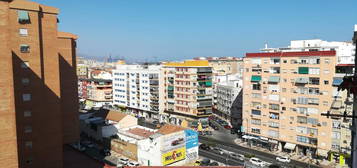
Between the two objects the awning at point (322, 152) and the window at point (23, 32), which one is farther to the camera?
the awning at point (322, 152)

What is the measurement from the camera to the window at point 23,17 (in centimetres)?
3491

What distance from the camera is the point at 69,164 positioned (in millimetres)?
40281

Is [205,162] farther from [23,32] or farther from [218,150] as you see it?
[23,32]

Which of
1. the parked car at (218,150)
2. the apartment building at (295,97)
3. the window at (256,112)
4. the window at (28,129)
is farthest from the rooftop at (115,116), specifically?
the window at (28,129)

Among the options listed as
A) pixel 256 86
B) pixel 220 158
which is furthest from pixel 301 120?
pixel 220 158

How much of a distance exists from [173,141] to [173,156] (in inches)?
106

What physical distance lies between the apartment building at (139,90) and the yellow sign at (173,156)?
40.0 meters

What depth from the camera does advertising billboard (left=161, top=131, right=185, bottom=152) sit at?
168 feet

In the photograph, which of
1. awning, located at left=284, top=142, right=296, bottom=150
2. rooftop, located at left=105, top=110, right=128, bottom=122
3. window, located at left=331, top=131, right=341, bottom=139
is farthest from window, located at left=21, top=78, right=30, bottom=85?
window, located at left=331, top=131, right=341, bottom=139

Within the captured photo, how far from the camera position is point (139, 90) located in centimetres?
9988

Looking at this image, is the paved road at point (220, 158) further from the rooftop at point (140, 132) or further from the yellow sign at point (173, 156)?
the rooftop at point (140, 132)

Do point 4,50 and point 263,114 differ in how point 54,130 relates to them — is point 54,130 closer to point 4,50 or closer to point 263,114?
point 4,50

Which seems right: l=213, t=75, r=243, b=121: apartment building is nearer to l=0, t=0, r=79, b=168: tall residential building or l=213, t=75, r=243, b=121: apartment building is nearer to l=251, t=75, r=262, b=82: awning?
l=251, t=75, r=262, b=82: awning

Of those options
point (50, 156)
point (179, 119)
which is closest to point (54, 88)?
point (50, 156)
